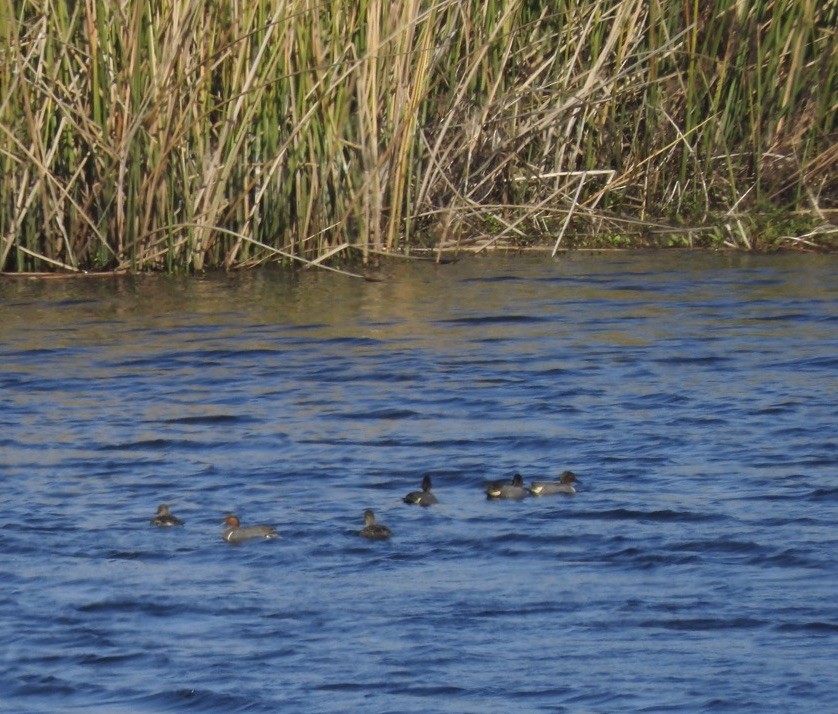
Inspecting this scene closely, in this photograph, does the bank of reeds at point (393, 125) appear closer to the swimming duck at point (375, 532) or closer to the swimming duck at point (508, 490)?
the swimming duck at point (508, 490)

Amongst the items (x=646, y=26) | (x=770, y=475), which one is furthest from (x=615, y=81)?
(x=770, y=475)

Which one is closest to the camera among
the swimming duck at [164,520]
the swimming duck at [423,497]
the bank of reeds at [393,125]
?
the swimming duck at [164,520]

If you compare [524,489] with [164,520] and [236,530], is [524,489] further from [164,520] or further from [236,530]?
[164,520]

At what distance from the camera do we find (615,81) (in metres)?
11.6

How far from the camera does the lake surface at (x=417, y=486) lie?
4617mm

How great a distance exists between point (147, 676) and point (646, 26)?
26.5 feet

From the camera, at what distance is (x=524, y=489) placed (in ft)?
20.4

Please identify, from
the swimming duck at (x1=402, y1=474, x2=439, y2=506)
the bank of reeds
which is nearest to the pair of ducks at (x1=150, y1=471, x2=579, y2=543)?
the swimming duck at (x1=402, y1=474, x2=439, y2=506)

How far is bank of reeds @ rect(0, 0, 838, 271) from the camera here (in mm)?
10109

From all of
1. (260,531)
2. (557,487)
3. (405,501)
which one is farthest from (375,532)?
(557,487)

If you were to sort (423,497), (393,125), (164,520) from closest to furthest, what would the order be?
(164,520) < (423,497) < (393,125)

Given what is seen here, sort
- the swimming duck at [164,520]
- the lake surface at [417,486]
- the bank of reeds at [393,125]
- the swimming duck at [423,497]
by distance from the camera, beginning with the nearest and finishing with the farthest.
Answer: the lake surface at [417,486] → the swimming duck at [164,520] → the swimming duck at [423,497] → the bank of reeds at [393,125]

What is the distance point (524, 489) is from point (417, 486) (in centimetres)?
49

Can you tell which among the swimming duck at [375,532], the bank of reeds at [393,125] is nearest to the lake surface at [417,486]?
the swimming duck at [375,532]
